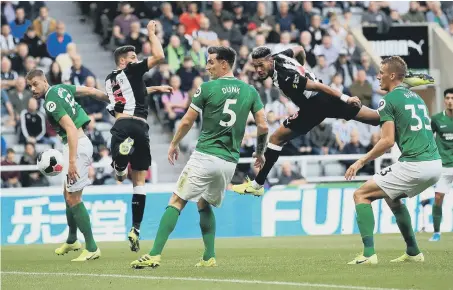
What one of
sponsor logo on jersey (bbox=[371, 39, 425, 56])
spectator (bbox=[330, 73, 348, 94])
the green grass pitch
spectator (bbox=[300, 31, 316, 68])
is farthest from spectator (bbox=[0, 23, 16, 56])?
sponsor logo on jersey (bbox=[371, 39, 425, 56])

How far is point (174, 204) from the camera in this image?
1220 cm

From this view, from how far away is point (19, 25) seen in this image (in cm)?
2367

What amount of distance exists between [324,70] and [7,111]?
8.00 metres

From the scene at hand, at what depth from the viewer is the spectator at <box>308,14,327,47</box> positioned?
26.8 meters

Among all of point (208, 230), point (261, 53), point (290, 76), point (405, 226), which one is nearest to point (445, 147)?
point (290, 76)

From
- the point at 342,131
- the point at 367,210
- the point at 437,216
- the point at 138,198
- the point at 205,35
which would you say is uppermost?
the point at 205,35

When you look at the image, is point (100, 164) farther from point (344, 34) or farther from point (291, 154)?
point (344, 34)

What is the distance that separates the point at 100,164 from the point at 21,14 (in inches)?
192

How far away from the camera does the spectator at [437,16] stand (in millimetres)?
29719

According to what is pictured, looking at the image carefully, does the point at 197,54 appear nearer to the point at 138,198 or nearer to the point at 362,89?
the point at 362,89

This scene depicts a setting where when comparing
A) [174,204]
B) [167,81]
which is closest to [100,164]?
[167,81]

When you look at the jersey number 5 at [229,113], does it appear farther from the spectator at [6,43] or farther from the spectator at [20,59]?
the spectator at [6,43]

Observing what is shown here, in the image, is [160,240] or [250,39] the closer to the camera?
[160,240]

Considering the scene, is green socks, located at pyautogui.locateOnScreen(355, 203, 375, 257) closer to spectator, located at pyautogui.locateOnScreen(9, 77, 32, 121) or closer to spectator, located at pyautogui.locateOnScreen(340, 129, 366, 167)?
spectator, located at pyautogui.locateOnScreen(9, 77, 32, 121)
